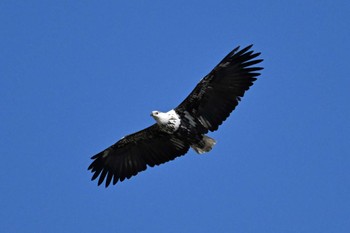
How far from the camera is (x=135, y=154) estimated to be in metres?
22.6

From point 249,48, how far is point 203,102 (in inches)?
78.0

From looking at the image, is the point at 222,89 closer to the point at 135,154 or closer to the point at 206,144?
the point at 206,144

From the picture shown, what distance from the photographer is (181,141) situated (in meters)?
22.0

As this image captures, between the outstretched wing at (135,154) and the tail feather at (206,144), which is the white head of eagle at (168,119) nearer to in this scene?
the outstretched wing at (135,154)

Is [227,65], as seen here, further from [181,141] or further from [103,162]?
[103,162]

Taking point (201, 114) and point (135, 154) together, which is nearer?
point (201, 114)

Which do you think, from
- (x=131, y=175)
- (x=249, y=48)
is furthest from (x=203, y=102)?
(x=131, y=175)

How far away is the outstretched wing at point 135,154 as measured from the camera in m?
22.2

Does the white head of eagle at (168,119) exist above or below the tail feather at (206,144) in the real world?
above

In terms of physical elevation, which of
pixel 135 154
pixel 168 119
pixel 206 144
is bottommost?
pixel 206 144

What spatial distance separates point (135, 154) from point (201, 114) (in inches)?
101

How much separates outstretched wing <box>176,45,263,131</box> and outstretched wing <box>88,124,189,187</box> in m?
1.17

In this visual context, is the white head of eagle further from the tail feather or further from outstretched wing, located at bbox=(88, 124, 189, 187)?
the tail feather

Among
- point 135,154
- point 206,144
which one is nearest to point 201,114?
point 206,144
